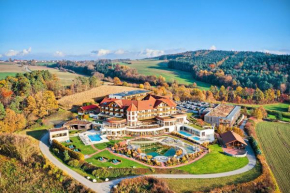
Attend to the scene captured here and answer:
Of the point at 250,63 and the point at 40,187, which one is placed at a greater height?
the point at 250,63

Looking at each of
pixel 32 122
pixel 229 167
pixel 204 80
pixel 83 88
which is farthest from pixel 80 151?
pixel 204 80

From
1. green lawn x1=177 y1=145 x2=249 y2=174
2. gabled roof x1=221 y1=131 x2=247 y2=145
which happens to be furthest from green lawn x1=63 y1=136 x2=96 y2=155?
gabled roof x1=221 y1=131 x2=247 y2=145

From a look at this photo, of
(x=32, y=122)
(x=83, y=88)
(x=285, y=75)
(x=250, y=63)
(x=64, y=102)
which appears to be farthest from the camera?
(x=250, y=63)

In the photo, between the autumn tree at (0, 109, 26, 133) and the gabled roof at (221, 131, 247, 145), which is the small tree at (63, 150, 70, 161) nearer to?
the autumn tree at (0, 109, 26, 133)

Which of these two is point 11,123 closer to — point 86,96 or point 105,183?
point 105,183

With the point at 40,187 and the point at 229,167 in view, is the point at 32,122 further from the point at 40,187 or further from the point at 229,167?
the point at 229,167

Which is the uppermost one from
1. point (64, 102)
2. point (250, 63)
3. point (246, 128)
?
point (250, 63)

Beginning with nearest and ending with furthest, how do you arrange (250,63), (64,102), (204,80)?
(64,102)
(204,80)
(250,63)

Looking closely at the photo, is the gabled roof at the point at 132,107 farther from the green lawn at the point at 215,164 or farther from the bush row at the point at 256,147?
the bush row at the point at 256,147

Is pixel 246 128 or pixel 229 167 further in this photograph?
pixel 246 128
